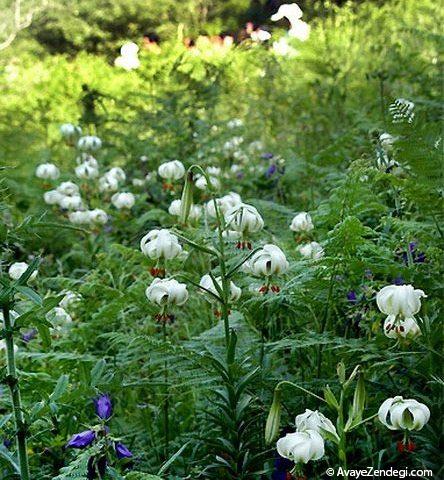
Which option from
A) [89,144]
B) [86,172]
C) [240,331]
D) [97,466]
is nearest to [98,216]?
[86,172]

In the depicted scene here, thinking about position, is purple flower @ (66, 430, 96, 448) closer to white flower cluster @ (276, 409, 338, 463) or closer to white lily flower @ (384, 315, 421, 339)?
white flower cluster @ (276, 409, 338, 463)

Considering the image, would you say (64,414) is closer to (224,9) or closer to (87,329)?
(87,329)

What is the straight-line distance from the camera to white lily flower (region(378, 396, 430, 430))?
1.75 metres

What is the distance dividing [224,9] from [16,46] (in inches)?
181

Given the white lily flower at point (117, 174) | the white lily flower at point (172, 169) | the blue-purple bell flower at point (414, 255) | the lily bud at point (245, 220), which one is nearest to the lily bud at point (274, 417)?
the lily bud at point (245, 220)

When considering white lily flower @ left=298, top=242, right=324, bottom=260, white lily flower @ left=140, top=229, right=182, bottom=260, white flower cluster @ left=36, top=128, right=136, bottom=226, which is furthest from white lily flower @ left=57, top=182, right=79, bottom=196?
white lily flower @ left=140, top=229, right=182, bottom=260

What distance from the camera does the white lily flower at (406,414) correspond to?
69.1 inches

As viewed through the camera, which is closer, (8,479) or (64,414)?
(8,479)

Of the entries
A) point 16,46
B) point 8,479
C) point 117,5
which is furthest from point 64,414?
point 117,5

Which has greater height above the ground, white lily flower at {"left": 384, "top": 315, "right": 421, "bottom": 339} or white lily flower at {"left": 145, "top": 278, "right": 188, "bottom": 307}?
white lily flower at {"left": 384, "top": 315, "right": 421, "bottom": 339}

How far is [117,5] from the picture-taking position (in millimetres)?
15570

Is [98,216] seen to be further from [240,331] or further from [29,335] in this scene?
[240,331]

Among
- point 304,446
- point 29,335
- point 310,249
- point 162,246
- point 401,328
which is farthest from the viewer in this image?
point 29,335

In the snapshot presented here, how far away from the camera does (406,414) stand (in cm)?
177
